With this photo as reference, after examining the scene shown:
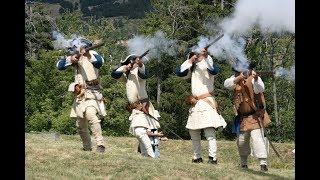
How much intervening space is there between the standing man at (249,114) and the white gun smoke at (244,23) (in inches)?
13.1

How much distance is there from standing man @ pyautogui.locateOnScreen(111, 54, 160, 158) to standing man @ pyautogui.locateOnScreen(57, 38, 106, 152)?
0.45 meters

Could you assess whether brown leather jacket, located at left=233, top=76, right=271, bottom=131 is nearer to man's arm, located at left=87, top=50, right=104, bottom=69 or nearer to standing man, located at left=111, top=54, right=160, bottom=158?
standing man, located at left=111, top=54, right=160, bottom=158

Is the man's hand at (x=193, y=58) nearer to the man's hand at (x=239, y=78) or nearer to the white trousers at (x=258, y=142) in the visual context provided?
the man's hand at (x=239, y=78)

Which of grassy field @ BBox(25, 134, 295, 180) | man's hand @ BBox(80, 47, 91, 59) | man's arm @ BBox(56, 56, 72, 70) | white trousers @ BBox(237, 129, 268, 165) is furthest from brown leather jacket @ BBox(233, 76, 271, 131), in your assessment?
man's arm @ BBox(56, 56, 72, 70)

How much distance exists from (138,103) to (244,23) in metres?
2.83

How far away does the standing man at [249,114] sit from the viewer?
440 inches

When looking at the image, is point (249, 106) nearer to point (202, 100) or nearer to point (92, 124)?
point (202, 100)

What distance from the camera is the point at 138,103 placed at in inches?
496

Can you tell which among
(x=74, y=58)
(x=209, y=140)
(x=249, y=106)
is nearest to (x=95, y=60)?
(x=74, y=58)

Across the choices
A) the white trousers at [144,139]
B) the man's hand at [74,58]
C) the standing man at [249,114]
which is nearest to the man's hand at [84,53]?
the man's hand at [74,58]
